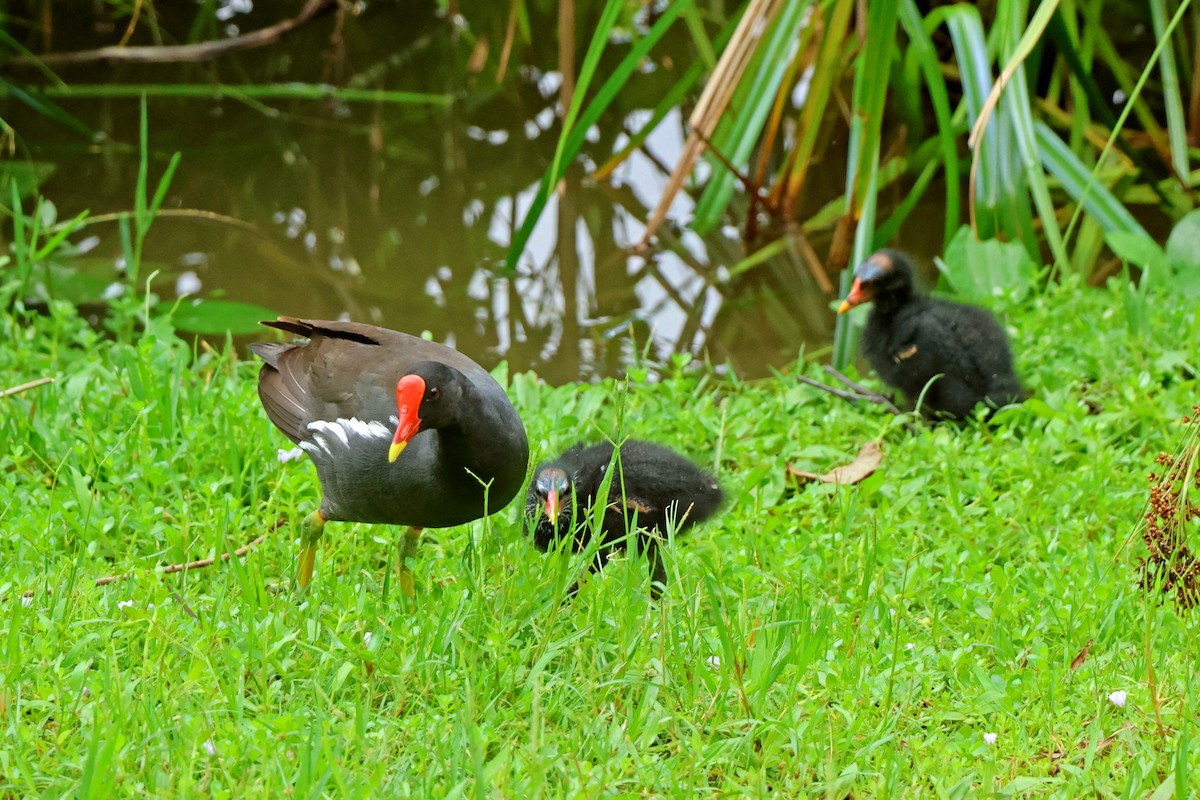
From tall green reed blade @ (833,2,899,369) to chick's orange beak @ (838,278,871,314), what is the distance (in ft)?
1.09

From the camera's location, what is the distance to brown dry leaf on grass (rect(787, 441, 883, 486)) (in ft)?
12.7

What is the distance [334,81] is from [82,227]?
6.96 feet

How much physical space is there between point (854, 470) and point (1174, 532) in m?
1.10

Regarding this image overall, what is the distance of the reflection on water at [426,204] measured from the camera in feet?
18.5

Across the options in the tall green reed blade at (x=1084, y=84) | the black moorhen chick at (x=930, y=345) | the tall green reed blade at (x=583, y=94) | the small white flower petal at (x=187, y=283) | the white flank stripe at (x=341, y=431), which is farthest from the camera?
the small white flower petal at (x=187, y=283)

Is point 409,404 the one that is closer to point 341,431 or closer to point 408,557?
point 341,431

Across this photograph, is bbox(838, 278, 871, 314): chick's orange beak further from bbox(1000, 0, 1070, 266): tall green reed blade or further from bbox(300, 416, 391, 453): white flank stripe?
bbox(300, 416, 391, 453): white flank stripe

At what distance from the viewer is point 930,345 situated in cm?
427

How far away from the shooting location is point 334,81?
307 inches

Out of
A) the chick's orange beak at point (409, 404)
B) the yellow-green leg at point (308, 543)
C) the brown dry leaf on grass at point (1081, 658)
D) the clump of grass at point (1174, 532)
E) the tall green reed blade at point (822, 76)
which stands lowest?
the brown dry leaf on grass at point (1081, 658)

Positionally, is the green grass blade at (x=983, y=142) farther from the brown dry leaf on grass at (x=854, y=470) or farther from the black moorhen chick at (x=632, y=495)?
the black moorhen chick at (x=632, y=495)

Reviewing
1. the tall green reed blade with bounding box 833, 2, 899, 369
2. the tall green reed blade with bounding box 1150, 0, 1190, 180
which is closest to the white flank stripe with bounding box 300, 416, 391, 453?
the tall green reed blade with bounding box 833, 2, 899, 369

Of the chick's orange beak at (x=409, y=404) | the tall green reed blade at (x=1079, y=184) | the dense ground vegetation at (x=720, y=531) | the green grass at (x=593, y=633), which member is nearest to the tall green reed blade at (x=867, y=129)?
the dense ground vegetation at (x=720, y=531)

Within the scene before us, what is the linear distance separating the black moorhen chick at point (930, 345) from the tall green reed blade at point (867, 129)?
0.35 meters
